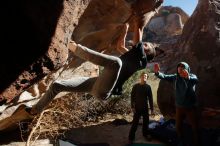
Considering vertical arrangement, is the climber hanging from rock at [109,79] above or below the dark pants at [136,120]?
above

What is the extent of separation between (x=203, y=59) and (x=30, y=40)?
720cm

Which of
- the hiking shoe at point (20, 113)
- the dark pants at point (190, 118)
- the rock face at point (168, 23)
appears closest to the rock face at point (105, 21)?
the hiking shoe at point (20, 113)

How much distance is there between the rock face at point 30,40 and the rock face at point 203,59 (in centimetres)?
521

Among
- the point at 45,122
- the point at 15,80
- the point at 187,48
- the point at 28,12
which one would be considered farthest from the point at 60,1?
the point at 187,48

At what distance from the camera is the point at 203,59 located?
9.02 m

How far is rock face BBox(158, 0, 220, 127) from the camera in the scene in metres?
8.20

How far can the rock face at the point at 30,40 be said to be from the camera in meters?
2.53

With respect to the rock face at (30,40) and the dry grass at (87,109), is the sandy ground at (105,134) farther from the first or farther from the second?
the rock face at (30,40)

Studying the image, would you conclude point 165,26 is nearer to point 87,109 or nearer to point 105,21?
point 87,109

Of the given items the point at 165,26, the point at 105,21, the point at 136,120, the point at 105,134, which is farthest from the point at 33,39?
the point at 165,26

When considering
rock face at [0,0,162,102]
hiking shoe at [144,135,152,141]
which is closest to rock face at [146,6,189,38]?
hiking shoe at [144,135,152,141]

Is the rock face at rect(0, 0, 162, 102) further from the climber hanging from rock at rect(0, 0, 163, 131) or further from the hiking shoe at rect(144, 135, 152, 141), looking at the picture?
the hiking shoe at rect(144, 135, 152, 141)

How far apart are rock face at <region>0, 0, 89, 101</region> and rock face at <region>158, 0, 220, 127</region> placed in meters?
5.21

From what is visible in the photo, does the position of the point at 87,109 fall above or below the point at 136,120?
below
